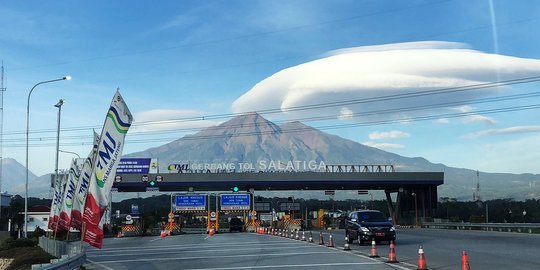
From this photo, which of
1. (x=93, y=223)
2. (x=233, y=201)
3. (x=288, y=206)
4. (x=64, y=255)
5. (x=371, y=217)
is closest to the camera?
(x=93, y=223)

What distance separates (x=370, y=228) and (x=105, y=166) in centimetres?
1581

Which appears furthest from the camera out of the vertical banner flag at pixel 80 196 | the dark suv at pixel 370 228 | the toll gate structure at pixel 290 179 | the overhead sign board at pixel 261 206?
the overhead sign board at pixel 261 206

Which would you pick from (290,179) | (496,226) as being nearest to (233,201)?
(290,179)

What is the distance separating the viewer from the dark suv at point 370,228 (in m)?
28.6

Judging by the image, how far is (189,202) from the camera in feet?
201

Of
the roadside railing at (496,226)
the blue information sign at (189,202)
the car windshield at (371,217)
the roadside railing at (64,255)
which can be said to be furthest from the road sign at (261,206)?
the roadside railing at (64,255)

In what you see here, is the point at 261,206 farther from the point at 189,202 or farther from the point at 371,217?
the point at 371,217

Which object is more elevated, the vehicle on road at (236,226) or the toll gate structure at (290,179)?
the toll gate structure at (290,179)

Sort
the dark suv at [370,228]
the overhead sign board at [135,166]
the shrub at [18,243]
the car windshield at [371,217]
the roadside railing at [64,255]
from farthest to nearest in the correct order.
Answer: the overhead sign board at [135,166]
the shrub at [18,243]
the car windshield at [371,217]
the dark suv at [370,228]
the roadside railing at [64,255]

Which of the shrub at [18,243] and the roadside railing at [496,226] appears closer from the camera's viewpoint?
the shrub at [18,243]

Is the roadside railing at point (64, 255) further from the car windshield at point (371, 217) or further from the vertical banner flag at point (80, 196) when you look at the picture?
the car windshield at point (371, 217)

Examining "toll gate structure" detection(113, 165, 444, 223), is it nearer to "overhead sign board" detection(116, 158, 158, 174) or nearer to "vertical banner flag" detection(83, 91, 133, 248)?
"overhead sign board" detection(116, 158, 158, 174)

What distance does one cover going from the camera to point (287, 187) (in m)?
78.4

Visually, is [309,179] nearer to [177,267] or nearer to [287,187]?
[287,187]
